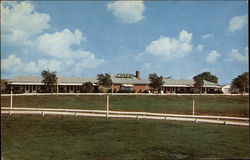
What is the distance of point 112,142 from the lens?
14641mm

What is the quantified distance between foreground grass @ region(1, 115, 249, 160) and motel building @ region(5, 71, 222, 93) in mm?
40640

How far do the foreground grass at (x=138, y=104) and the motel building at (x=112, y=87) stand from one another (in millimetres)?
15073

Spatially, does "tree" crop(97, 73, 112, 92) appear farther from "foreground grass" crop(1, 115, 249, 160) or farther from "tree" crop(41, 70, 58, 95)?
"foreground grass" crop(1, 115, 249, 160)

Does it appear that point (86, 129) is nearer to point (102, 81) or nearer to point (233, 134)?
point (233, 134)

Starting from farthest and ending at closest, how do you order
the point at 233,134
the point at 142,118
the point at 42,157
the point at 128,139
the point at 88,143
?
1. the point at 142,118
2. the point at 233,134
3. the point at 128,139
4. the point at 88,143
5. the point at 42,157

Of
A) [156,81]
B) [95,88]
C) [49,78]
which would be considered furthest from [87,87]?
[156,81]

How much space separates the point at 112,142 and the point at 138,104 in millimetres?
28449

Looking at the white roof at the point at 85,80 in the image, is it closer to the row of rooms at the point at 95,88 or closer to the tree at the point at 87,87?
the row of rooms at the point at 95,88

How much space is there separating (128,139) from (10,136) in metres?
6.36

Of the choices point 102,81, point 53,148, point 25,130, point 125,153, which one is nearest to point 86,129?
point 25,130

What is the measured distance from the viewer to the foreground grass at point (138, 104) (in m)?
36.7

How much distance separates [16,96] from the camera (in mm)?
43812

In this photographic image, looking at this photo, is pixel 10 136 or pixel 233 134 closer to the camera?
pixel 10 136

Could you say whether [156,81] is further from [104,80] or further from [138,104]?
[138,104]
